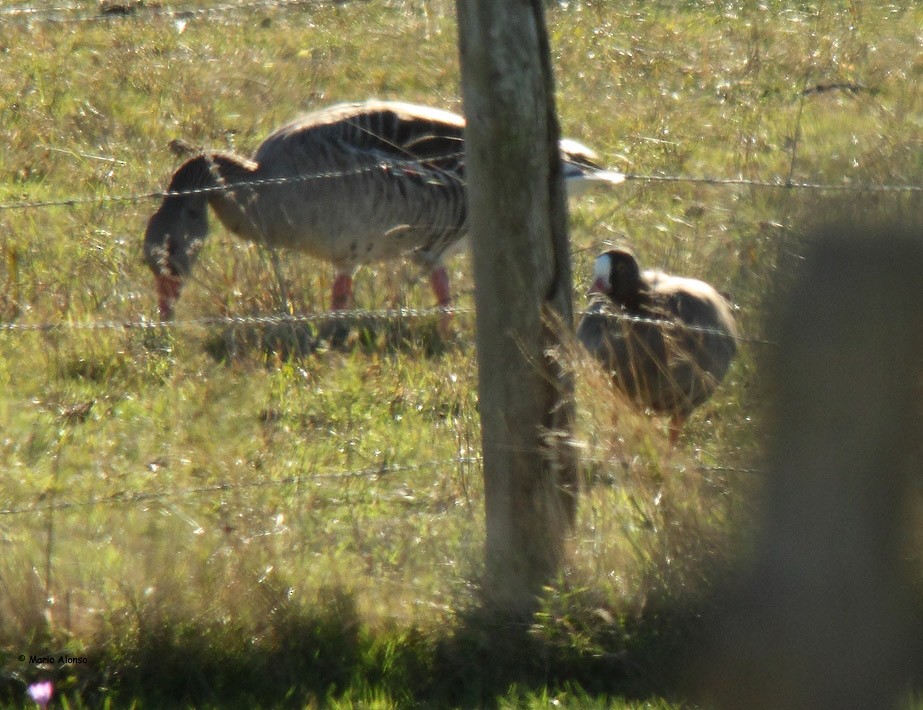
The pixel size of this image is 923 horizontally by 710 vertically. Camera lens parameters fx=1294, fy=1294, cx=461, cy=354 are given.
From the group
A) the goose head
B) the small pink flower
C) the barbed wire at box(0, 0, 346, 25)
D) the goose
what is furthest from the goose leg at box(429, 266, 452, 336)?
the small pink flower

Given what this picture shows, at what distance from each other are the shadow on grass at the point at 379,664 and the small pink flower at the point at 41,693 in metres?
0.12

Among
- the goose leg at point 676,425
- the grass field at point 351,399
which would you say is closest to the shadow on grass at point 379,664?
the grass field at point 351,399

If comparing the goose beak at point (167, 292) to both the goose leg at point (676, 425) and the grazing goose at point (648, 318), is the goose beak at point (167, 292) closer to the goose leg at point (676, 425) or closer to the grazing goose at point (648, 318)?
the grazing goose at point (648, 318)

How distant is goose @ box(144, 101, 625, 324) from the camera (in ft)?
22.5

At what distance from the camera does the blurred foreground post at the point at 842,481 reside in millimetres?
1985

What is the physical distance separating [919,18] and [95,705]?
7864 millimetres

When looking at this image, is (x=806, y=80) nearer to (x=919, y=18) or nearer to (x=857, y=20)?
(x=857, y=20)

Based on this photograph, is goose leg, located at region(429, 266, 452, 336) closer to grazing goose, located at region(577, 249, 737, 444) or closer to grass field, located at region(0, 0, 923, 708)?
grass field, located at region(0, 0, 923, 708)

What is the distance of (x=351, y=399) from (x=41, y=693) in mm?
2704

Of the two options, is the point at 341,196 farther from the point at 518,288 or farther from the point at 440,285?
the point at 518,288

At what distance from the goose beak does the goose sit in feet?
0.43

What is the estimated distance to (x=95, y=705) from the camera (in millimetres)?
3607

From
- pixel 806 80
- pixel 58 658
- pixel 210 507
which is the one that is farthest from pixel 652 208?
pixel 58 658

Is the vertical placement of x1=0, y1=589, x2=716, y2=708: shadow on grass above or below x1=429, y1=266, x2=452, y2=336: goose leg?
below
